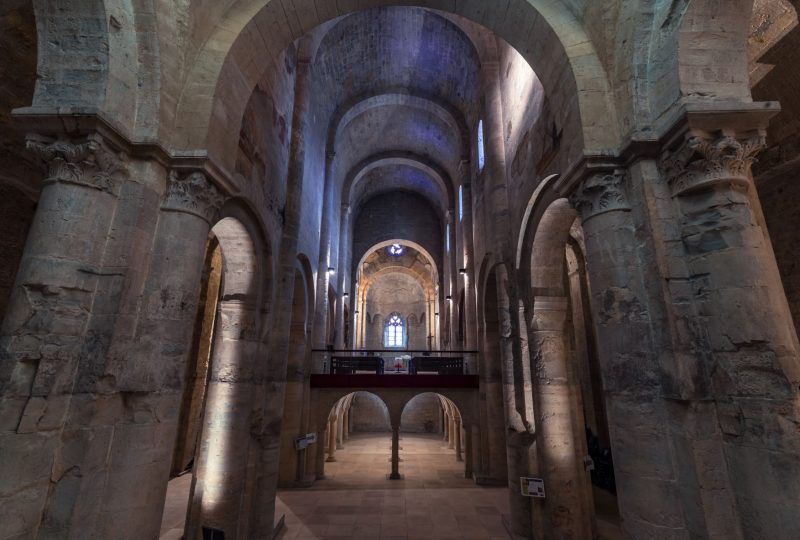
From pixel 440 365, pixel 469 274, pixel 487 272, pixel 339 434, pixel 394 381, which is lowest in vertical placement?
pixel 339 434

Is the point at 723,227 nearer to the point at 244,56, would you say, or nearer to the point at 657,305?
the point at 657,305

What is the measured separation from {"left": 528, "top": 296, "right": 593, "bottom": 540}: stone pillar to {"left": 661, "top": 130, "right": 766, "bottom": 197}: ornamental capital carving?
3.92 m

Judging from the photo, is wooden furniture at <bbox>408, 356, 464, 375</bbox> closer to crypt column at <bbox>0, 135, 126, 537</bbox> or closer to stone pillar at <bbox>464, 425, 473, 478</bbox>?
stone pillar at <bbox>464, 425, 473, 478</bbox>

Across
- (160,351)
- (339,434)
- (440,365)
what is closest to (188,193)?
(160,351)

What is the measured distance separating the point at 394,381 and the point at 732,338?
9.97 metres

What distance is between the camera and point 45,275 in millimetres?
3242

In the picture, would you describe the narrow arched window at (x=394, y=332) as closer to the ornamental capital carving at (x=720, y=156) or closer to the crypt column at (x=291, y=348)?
the crypt column at (x=291, y=348)

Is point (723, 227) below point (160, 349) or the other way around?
the other way around

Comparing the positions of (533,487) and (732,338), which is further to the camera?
(533,487)

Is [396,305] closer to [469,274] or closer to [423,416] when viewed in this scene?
[423,416]

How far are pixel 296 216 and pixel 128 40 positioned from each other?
5.23 m

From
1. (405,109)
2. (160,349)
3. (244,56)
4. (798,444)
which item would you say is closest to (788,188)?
(798,444)

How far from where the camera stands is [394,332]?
35.6m

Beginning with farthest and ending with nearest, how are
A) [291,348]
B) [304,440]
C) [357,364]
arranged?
[357,364] < [291,348] < [304,440]
